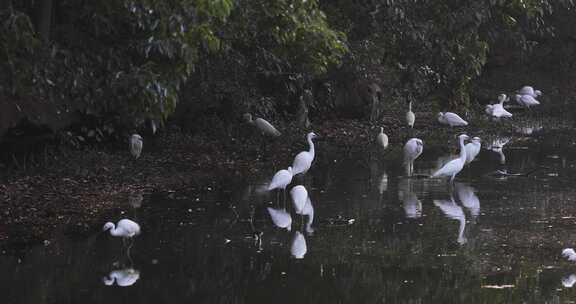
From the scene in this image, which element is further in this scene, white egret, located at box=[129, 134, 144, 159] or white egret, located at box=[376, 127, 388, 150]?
white egret, located at box=[376, 127, 388, 150]

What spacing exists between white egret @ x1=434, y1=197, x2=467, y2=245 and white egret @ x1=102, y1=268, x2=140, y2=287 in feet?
11.0

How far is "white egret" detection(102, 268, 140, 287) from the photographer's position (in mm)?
8773

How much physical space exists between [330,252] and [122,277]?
2.10 meters

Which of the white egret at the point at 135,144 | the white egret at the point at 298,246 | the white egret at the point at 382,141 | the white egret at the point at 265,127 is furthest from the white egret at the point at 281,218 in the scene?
the white egret at the point at 382,141

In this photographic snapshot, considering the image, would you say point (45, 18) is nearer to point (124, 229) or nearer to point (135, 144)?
point (124, 229)

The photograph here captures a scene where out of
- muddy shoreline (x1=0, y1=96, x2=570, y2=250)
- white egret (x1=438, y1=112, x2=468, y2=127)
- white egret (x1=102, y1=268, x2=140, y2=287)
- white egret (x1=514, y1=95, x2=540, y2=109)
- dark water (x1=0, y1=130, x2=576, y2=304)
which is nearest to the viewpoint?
dark water (x1=0, y1=130, x2=576, y2=304)

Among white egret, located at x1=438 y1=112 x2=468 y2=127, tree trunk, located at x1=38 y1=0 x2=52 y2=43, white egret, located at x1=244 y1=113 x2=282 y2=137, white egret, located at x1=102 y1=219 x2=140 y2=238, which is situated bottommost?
white egret, located at x1=102 y1=219 x2=140 y2=238

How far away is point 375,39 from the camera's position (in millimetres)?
19328

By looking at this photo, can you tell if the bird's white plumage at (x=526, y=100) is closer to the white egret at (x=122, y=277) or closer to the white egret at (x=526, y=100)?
the white egret at (x=526, y=100)

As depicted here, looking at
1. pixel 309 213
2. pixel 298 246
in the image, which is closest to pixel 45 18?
pixel 309 213

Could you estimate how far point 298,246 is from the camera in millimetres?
10312

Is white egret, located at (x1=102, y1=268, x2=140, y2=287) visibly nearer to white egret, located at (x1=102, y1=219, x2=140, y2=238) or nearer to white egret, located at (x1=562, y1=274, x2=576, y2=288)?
white egret, located at (x1=102, y1=219, x2=140, y2=238)

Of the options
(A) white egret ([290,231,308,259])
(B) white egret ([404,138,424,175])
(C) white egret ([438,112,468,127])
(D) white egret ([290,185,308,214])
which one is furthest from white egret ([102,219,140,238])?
(C) white egret ([438,112,468,127])

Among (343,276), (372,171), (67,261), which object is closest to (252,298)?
(343,276)
